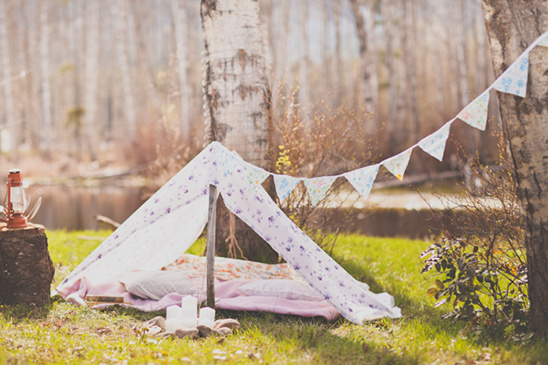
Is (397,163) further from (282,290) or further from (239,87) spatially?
(239,87)

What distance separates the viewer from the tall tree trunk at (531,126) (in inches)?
134

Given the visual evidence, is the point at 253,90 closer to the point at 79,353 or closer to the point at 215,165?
the point at 215,165

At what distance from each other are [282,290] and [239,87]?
6.92 ft

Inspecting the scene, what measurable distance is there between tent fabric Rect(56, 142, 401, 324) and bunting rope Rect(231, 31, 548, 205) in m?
0.22

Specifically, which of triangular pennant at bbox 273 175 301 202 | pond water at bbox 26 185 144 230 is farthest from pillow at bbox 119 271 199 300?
pond water at bbox 26 185 144 230

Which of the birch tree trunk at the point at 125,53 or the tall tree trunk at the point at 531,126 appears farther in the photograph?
the birch tree trunk at the point at 125,53

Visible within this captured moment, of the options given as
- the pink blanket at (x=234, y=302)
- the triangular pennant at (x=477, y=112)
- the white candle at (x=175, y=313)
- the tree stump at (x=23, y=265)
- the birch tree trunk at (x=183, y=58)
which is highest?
the birch tree trunk at (x=183, y=58)

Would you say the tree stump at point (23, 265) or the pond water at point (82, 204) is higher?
the tree stump at point (23, 265)

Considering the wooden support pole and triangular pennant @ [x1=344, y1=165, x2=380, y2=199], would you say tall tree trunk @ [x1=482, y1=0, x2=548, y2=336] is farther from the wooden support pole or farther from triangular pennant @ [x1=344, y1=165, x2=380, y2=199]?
the wooden support pole

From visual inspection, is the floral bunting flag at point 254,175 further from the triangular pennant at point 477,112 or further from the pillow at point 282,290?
the triangular pennant at point 477,112

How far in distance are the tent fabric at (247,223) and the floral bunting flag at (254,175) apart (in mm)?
15

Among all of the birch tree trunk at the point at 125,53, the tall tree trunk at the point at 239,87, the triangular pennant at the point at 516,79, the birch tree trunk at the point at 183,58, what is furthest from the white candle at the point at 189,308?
the birch tree trunk at the point at 125,53

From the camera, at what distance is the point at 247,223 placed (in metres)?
4.55

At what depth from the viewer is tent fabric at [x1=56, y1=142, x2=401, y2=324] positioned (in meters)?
4.41
